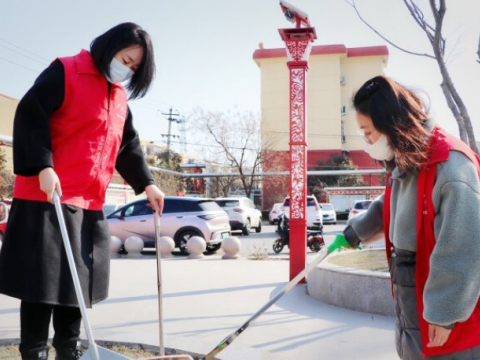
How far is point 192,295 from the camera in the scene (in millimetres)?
6945

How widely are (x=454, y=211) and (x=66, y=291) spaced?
165 cm

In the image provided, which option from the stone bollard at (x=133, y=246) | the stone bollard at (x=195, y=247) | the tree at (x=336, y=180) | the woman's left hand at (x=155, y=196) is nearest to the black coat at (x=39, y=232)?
the woman's left hand at (x=155, y=196)

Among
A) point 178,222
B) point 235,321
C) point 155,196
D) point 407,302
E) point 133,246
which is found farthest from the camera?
point 178,222

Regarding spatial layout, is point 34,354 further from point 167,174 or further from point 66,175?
point 167,174

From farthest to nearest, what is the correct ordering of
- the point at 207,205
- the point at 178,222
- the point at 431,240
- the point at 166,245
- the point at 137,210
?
the point at 137,210 → the point at 207,205 → the point at 178,222 → the point at 166,245 → the point at 431,240

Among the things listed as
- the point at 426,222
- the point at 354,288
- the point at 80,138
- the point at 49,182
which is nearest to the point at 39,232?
the point at 49,182

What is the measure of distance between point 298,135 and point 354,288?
239 centimetres

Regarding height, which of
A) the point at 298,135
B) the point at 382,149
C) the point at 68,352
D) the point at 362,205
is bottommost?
the point at 68,352

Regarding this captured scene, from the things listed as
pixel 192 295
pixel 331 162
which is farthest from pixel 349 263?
pixel 331 162

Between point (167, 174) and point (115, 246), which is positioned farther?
point (167, 174)

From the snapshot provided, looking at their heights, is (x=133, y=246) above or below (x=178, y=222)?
below

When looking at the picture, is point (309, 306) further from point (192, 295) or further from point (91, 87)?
point (91, 87)

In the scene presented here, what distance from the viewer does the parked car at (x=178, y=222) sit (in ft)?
42.5

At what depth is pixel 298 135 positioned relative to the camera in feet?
24.0
